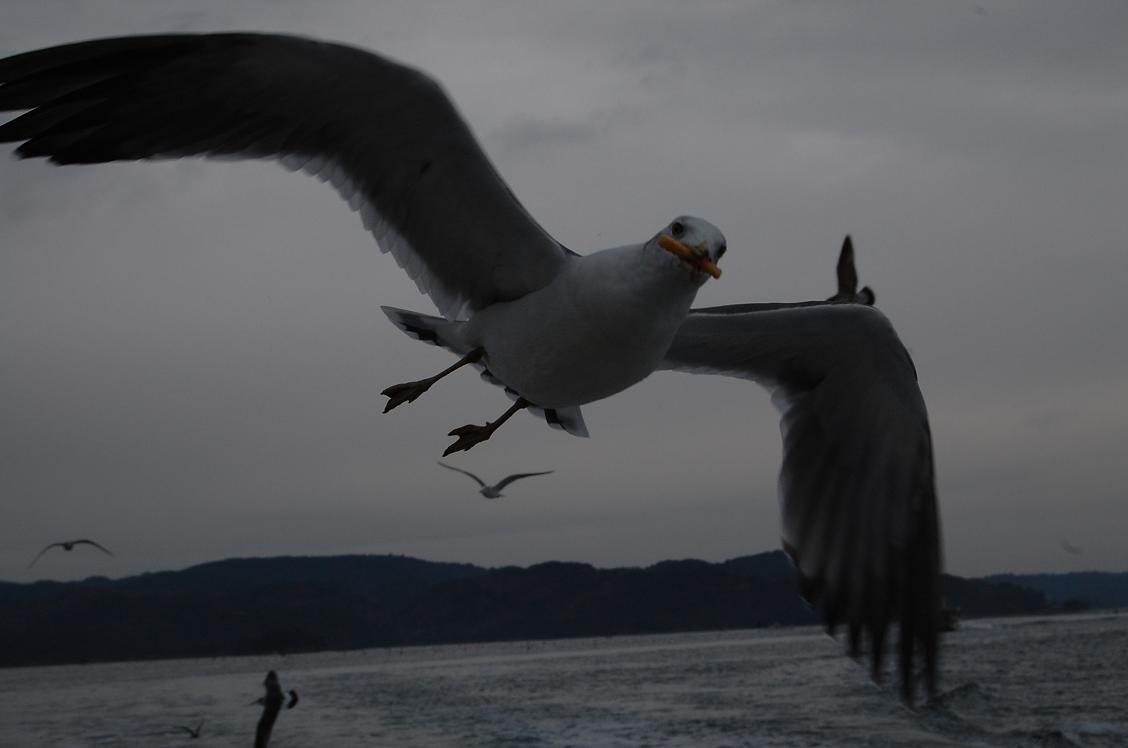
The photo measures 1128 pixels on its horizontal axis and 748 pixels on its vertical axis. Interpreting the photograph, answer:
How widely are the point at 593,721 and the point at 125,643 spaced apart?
145131 mm

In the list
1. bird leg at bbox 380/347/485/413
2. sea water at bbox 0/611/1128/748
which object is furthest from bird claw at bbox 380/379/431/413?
sea water at bbox 0/611/1128/748

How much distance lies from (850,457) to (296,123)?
357 cm

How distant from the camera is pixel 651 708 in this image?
51844mm

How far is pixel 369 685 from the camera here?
258 ft

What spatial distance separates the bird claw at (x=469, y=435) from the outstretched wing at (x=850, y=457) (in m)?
1.39

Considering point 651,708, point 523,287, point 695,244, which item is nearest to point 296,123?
point 523,287

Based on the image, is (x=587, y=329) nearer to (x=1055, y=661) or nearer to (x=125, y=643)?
(x=1055, y=661)

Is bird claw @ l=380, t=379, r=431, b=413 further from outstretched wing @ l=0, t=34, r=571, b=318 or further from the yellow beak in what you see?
the yellow beak

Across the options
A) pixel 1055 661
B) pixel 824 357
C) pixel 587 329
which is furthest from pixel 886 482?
pixel 1055 661

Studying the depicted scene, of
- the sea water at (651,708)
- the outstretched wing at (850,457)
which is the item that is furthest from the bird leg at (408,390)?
the sea water at (651,708)

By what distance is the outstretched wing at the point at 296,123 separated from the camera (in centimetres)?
589

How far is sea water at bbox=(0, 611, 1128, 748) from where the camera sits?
39.6 metres

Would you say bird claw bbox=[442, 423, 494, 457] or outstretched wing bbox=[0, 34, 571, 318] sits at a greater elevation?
outstretched wing bbox=[0, 34, 571, 318]

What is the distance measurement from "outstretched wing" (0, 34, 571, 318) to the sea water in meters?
19.7
